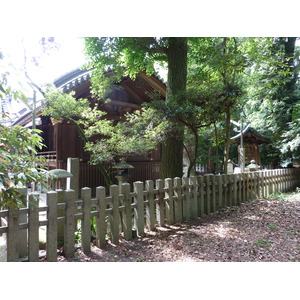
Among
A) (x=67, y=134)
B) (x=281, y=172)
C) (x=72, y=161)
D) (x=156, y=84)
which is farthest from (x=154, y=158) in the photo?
(x=72, y=161)

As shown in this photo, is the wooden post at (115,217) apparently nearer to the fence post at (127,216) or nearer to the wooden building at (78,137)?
the fence post at (127,216)

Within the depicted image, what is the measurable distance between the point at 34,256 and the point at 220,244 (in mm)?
2016

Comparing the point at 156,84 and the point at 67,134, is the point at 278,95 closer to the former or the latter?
the point at 156,84

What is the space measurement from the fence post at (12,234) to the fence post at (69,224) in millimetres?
468

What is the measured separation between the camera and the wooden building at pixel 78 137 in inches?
244

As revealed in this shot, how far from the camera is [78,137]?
6.62 meters

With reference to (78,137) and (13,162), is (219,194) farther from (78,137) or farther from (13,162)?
(78,137)

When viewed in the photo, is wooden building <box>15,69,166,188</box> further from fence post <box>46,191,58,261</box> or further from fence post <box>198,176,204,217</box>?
fence post <box>46,191,58,261</box>

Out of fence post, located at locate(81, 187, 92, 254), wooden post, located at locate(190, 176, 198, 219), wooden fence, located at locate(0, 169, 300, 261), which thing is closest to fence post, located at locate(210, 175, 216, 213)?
wooden fence, located at locate(0, 169, 300, 261)

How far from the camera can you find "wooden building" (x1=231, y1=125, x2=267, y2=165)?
31.3ft

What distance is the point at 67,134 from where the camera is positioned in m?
6.34

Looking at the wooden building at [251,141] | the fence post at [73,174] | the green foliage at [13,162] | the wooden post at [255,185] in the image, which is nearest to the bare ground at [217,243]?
the green foliage at [13,162]

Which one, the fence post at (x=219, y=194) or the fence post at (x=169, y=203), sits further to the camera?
the fence post at (x=219, y=194)

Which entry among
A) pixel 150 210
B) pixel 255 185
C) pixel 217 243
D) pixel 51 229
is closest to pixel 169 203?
pixel 150 210
